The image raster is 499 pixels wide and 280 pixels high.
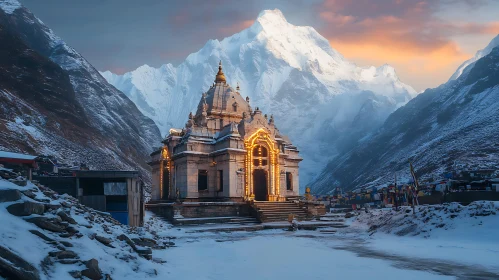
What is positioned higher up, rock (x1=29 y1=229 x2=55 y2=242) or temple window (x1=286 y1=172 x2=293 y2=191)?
temple window (x1=286 y1=172 x2=293 y2=191)

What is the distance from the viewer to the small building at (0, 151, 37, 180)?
19.5 meters

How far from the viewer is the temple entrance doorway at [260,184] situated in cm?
3592

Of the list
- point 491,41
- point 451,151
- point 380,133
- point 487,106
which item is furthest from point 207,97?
point 491,41

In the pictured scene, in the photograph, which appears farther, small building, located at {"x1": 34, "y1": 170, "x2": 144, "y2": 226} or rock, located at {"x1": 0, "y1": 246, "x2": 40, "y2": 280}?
small building, located at {"x1": 34, "y1": 170, "x2": 144, "y2": 226}

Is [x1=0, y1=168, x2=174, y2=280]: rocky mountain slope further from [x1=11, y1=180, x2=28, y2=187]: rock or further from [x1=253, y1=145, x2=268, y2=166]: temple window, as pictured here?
[x1=253, y1=145, x2=268, y2=166]: temple window

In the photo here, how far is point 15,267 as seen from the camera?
704 centimetres

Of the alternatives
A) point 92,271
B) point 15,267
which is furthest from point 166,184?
point 15,267

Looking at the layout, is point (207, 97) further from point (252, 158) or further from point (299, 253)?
point (299, 253)

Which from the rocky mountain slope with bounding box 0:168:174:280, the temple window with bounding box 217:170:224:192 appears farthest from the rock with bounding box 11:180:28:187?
the temple window with bounding box 217:170:224:192

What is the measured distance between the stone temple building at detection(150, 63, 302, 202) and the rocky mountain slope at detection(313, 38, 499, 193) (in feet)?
159

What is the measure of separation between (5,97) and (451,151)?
88180 mm

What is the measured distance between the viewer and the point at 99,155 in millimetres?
79188

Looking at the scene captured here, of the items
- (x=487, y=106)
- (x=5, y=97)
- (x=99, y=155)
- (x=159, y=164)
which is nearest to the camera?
(x=159, y=164)

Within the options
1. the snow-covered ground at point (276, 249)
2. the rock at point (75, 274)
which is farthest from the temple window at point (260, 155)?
the rock at point (75, 274)
